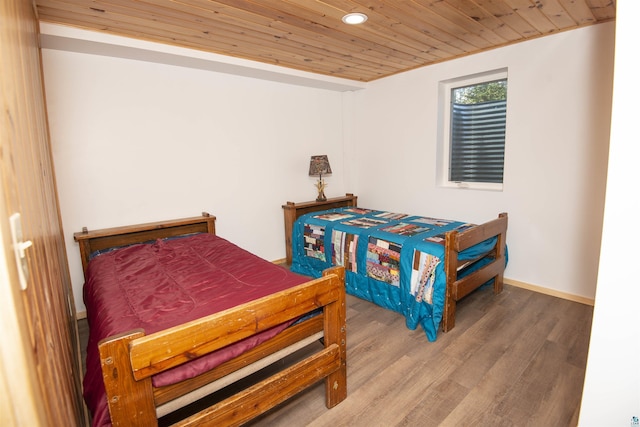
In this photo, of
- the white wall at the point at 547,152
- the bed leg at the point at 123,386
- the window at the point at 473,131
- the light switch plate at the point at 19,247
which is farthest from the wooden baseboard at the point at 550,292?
the light switch plate at the point at 19,247

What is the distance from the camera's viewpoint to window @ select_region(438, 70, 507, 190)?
129 inches

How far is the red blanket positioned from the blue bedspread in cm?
101

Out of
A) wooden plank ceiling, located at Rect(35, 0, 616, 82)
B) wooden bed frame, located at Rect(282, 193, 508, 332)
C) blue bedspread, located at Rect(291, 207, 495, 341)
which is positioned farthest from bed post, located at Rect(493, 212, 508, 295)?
wooden plank ceiling, located at Rect(35, 0, 616, 82)

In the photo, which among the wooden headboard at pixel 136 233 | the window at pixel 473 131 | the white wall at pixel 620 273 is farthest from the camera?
the window at pixel 473 131

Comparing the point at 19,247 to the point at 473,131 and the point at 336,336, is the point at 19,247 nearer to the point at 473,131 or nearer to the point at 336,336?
the point at 336,336

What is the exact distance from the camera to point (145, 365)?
1.07 meters

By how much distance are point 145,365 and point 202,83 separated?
282cm

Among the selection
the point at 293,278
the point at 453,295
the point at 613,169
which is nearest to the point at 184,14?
the point at 293,278

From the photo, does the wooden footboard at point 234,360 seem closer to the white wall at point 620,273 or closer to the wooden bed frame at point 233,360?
the wooden bed frame at point 233,360

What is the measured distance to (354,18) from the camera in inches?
88.6

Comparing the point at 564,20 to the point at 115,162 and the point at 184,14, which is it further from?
the point at 115,162

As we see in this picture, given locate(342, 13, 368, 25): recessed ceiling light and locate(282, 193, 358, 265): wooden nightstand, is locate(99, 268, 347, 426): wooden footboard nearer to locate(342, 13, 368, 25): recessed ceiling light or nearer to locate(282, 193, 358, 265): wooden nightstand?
locate(342, 13, 368, 25): recessed ceiling light

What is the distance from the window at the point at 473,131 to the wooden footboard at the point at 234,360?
2534mm

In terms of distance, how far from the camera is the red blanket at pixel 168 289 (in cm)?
129
